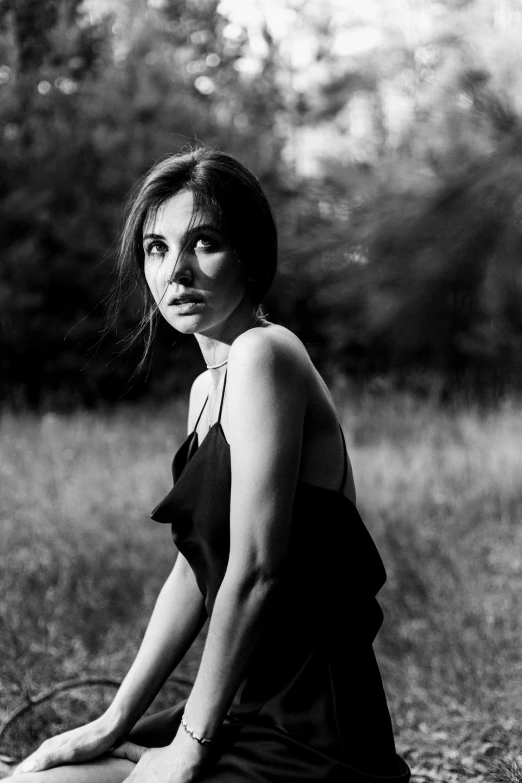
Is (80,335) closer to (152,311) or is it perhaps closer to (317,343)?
(317,343)

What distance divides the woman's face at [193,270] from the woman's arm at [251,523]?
0.59 ft

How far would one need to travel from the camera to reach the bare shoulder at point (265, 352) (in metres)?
1.56

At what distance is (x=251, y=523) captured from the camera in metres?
1.52

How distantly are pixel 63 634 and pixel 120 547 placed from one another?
2.91ft

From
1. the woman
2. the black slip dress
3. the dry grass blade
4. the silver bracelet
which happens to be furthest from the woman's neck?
the dry grass blade

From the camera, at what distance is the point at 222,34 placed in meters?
11.8

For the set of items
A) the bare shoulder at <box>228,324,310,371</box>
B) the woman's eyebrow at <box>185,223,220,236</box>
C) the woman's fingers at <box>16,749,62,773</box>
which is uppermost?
the woman's eyebrow at <box>185,223,220,236</box>

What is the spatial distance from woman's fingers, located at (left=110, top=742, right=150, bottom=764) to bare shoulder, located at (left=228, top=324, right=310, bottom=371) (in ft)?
2.50

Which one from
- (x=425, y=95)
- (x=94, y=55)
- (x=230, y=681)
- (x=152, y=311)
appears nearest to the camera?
(x=230, y=681)

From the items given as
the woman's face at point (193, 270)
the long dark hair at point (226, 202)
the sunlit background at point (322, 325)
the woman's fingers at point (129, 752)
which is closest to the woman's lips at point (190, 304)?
the woman's face at point (193, 270)

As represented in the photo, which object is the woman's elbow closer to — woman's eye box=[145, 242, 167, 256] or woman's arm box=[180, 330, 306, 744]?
woman's arm box=[180, 330, 306, 744]

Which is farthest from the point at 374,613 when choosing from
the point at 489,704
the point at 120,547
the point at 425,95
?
the point at 120,547

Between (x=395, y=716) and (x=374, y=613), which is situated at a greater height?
(x=374, y=613)

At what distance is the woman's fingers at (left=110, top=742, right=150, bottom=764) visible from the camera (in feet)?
5.86
